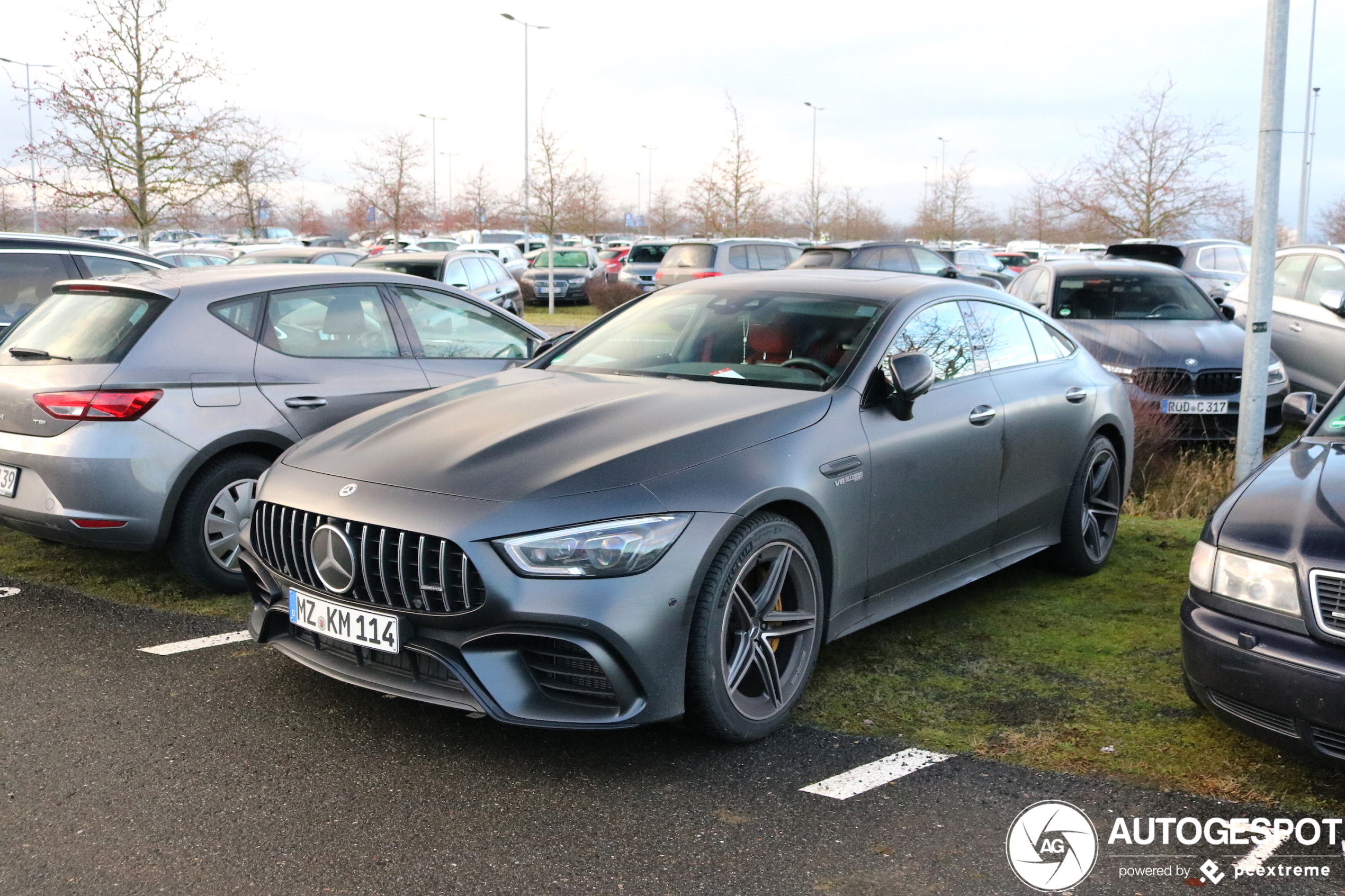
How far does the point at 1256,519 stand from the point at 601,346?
284cm

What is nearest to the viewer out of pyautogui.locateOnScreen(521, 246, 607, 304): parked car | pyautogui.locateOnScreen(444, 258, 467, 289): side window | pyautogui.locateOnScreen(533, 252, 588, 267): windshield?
pyautogui.locateOnScreen(444, 258, 467, 289): side window

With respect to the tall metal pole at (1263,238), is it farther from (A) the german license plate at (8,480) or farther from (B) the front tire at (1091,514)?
(A) the german license plate at (8,480)

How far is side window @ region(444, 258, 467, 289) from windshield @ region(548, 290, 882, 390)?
33.6 feet

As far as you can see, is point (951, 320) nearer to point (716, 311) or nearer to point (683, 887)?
point (716, 311)

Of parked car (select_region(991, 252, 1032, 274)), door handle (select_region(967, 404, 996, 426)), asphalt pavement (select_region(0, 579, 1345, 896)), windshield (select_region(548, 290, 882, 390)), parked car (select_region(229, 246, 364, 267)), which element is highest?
parked car (select_region(991, 252, 1032, 274))

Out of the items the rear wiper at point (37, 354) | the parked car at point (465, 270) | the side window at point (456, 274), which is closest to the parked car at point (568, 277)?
the parked car at point (465, 270)

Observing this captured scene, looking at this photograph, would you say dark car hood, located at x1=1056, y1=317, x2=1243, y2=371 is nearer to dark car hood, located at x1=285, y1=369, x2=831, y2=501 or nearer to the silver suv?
the silver suv

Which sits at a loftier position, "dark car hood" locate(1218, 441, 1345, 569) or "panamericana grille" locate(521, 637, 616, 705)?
"dark car hood" locate(1218, 441, 1345, 569)

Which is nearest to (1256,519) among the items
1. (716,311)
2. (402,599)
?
(716,311)

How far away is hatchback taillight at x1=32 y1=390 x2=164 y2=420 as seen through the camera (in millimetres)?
5281

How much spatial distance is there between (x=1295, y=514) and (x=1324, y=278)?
347 inches

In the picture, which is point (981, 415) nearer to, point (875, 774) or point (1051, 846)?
point (875, 774)

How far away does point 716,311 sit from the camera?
203 inches

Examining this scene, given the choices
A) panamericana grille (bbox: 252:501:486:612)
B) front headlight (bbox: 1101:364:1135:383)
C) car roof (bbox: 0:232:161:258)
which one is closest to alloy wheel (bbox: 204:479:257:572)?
panamericana grille (bbox: 252:501:486:612)
